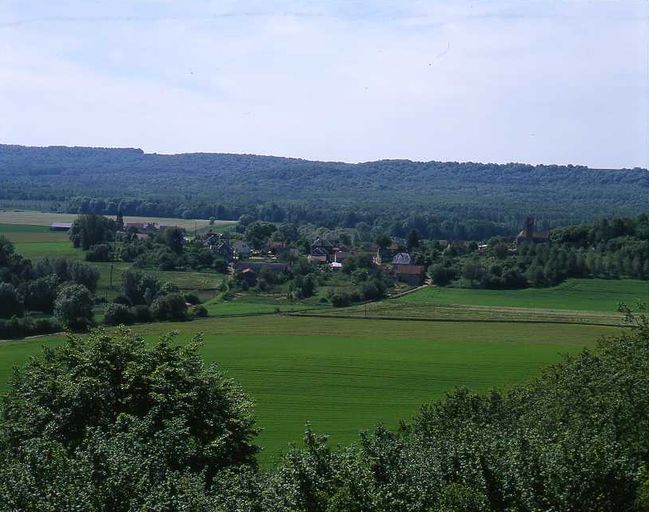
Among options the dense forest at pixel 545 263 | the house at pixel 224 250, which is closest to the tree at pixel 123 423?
the dense forest at pixel 545 263

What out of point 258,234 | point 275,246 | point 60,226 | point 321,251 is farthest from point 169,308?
point 60,226

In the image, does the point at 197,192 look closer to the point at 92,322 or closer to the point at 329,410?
the point at 92,322

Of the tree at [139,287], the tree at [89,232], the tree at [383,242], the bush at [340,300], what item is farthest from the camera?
the tree at [383,242]

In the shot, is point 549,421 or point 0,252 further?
point 0,252

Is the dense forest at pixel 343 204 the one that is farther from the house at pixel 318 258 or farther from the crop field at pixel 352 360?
the crop field at pixel 352 360

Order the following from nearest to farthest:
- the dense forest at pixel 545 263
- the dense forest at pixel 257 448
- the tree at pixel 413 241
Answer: the dense forest at pixel 257 448
the dense forest at pixel 545 263
the tree at pixel 413 241

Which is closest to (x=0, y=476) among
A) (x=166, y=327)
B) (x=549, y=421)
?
(x=549, y=421)

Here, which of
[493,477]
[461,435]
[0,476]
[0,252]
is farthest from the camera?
[0,252]
